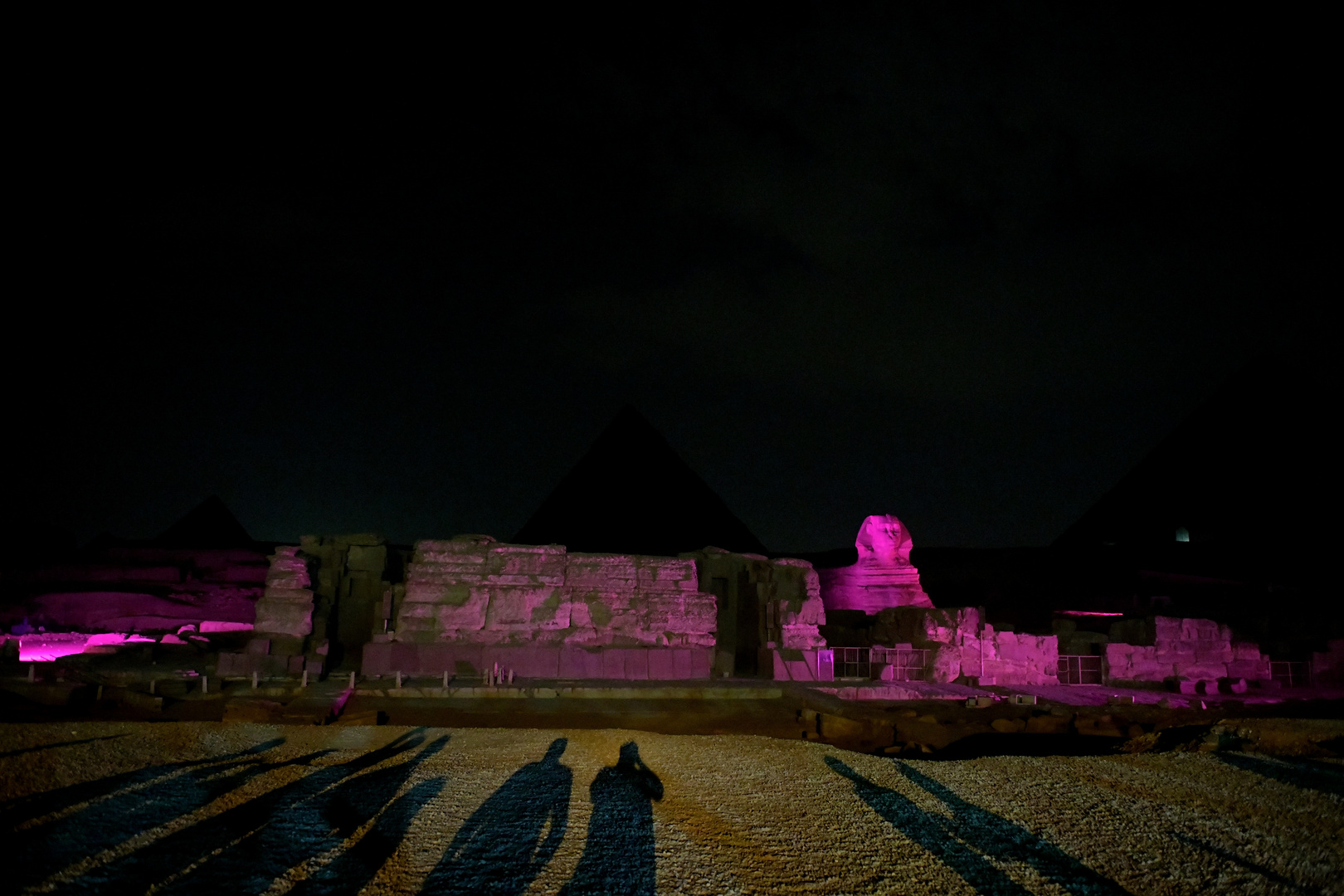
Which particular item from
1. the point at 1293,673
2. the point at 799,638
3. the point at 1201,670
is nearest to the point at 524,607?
the point at 799,638

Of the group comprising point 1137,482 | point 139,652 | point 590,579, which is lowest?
point 139,652

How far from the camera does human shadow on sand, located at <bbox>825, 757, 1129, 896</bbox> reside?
329cm

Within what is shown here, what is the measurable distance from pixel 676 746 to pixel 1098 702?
20.6 ft

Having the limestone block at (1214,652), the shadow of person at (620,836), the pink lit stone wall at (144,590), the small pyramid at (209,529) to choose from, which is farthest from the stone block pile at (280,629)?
the small pyramid at (209,529)

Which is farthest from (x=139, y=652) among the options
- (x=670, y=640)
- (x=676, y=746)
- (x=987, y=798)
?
(x=987, y=798)

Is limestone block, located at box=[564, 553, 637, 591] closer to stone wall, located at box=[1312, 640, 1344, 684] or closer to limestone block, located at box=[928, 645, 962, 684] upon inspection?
limestone block, located at box=[928, 645, 962, 684]

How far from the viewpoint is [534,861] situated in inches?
131

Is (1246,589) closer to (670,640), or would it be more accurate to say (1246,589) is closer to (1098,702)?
(1098,702)

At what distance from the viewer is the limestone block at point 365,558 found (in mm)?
11180

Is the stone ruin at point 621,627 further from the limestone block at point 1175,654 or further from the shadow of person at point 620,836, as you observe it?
the shadow of person at point 620,836

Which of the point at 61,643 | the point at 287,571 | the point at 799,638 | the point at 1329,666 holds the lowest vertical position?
the point at 61,643

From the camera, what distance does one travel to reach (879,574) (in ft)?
47.0

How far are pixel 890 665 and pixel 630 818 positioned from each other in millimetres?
7779

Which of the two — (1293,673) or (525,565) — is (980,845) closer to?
(525,565)
